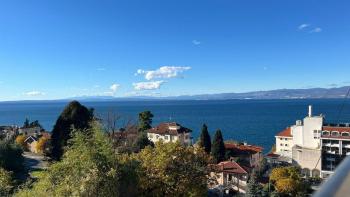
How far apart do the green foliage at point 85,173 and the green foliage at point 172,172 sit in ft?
8.73

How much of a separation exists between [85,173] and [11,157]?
19.7 meters

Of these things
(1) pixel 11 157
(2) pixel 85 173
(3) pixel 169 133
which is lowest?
(3) pixel 169 133

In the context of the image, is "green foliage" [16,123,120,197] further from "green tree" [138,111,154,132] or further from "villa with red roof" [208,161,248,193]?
"green tree" [138,111,154,132]

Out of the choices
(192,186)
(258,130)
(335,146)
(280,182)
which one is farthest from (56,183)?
(258,130)

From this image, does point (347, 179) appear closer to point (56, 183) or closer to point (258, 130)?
point (56, 183)

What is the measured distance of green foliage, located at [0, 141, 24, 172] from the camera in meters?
25.5

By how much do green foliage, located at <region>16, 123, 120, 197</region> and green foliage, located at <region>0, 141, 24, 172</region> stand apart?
17407 millimetres

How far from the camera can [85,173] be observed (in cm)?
916

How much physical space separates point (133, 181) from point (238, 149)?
1140 inches

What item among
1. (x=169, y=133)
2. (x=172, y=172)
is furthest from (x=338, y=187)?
(x=169, y=133)

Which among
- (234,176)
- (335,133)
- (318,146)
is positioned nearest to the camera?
(234,176)

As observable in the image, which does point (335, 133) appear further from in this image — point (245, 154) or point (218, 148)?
point (218, 148)

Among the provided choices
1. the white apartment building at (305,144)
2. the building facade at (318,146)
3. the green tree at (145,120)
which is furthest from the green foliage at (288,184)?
the green tree at (145,120)

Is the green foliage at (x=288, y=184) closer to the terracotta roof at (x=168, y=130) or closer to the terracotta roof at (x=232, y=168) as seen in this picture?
the terracotta roof at (x=232, y=168)
